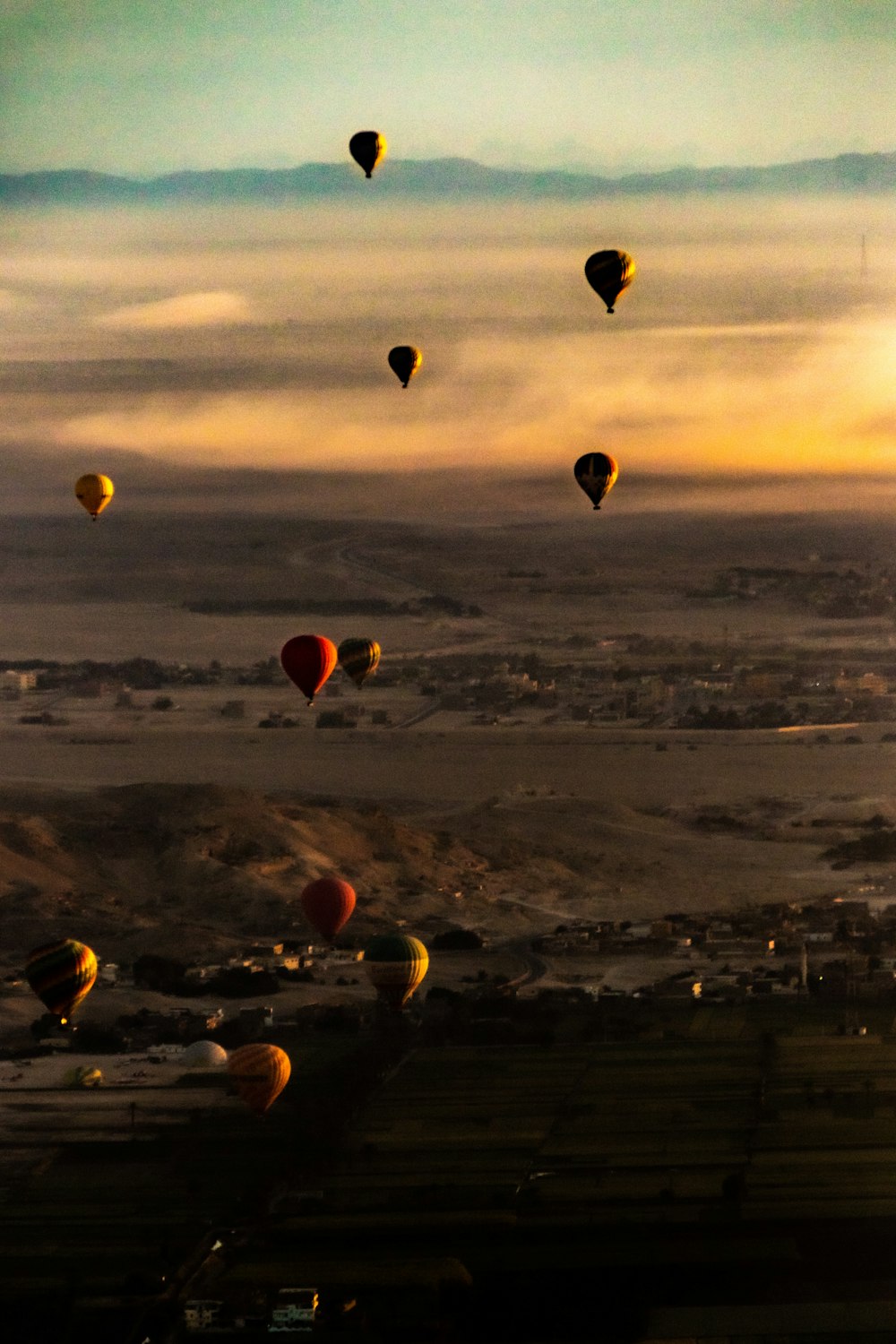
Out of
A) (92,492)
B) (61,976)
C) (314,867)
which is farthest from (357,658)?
(61,976)

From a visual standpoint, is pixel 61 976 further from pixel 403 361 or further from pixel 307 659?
pixel 403 361

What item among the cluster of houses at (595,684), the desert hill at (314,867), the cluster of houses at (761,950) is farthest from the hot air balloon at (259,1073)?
the cluster of houses at (595,684)

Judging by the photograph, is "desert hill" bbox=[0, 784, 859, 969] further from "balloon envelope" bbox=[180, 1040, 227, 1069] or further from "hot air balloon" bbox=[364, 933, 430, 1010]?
"balloon envelope" bbox=[180, 1040, 227, 1069]

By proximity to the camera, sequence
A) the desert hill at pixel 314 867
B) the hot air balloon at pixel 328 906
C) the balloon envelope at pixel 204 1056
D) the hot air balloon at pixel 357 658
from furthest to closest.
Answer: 1. the hot air balloon at pixel 357 658
2. the desert hill at pixel 314 867
3. the hot air balloon at pixel 328 906
4. the balloon envelope at pixel 204 1056

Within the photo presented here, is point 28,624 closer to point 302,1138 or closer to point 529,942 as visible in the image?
point 529,942

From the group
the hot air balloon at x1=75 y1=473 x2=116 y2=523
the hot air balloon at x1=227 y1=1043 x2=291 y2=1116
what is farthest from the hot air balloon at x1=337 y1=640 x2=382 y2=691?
the hot air balloon at x1=227 y1=1043 x2=291 y2=1116

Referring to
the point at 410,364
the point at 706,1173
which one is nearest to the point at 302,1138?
the point at 706,1173

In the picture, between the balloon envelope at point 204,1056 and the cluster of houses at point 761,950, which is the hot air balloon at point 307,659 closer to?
the cluster of houses at point 761,950
